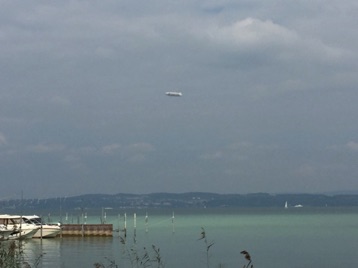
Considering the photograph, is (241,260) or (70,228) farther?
(70,228)

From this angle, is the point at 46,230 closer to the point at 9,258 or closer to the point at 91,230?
the point at 91,230

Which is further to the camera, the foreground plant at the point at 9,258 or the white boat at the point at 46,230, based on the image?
the white boat at the point at 46,230

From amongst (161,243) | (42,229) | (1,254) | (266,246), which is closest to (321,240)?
(266,246)

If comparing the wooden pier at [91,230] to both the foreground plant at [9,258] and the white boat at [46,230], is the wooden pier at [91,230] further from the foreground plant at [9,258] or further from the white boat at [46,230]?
the foreground plant at [9,258]

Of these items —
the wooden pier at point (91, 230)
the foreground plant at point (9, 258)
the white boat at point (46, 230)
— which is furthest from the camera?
the wooden pier at point (91, 230)

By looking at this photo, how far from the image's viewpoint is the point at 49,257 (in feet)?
221

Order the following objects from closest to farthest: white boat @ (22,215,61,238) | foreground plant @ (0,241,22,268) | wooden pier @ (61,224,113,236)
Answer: foreground plant @ (0,241,22,268) < white boat @ (22,215,61,238) < wooden pier @ (61,224,113,236)

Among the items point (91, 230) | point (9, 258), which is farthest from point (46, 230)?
point (9, 258)

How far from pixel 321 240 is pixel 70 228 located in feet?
112

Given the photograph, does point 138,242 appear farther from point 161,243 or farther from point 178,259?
point 178,259

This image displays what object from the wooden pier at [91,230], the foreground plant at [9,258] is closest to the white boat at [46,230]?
the wooden pier at [91,230]

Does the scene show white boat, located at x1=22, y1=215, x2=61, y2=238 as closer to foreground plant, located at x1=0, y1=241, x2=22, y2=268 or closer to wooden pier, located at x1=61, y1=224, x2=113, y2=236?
wooden pier, located at x1=61, y1=224, x2=113, y2=236

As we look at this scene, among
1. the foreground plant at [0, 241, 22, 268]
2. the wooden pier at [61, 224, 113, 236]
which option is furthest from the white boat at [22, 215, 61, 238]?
the foreground plant at [0, 241, 22, 268]

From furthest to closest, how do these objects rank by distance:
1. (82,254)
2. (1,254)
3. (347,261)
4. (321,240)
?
(321,240) < (82,254) < (347,261) < (1,254)
